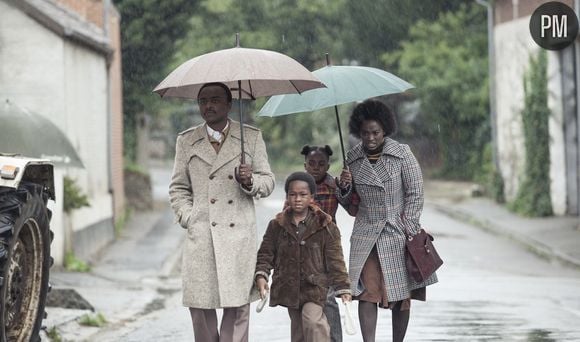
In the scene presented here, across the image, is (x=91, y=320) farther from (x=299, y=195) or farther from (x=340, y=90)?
(x=299, y=195)

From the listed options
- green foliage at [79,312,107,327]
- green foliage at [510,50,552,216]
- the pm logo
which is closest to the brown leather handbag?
green foliage at [79,312,107,327]

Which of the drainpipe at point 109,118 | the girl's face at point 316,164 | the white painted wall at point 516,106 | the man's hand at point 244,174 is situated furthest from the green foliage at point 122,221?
the man's hand at point 244,174

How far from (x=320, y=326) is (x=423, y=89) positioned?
31.9m

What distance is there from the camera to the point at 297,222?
7.05 m

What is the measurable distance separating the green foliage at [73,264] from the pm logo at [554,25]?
10.9m

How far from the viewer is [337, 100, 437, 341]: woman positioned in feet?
25.5

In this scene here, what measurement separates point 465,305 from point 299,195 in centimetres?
550

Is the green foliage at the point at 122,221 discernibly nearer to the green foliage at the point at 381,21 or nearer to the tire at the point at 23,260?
the tire at the point at 23,260

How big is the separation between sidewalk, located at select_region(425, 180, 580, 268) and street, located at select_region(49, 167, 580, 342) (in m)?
0.42

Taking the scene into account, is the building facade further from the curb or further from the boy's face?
the boy's face

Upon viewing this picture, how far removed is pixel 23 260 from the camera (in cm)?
800

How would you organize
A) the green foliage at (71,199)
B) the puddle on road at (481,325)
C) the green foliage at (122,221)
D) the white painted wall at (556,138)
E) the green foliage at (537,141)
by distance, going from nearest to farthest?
the puddle on road at (481,325) < the green foliage at (71,199) < the green foliage at (122,221) < the white painted wall at (556,138) < the green foliage at (537,141)

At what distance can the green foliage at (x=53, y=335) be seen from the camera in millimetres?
9992

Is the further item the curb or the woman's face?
the curb
